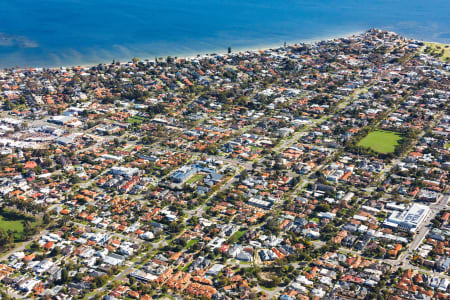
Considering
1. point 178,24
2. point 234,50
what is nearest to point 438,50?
point 234,50

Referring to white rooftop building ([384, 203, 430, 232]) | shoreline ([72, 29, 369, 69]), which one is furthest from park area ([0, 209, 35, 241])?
shoreline ([72, 29, 369, 69])

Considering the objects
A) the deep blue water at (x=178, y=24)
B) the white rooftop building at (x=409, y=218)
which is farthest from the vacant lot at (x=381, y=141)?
the deep blue water at (x=178, y=24)

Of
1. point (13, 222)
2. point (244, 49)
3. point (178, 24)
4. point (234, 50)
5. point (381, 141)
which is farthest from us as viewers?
point (178, 24)

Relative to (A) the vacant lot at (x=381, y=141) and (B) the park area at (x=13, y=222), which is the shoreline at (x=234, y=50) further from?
(B) the park area at (x=13, y=222)

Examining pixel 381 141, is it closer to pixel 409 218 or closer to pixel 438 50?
pixel 409 218

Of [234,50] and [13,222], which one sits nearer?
[13,222]

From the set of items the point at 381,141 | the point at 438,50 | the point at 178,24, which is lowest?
the point at 381,141

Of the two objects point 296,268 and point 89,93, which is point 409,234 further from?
point 89,93
